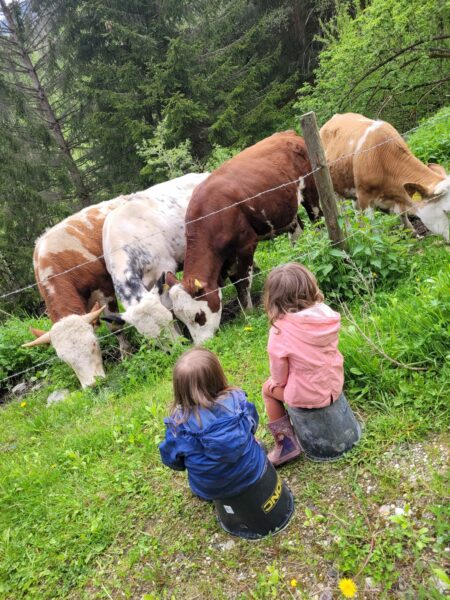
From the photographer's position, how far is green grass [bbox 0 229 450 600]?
7.41ft

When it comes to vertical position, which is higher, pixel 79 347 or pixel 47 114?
pixel 47 114

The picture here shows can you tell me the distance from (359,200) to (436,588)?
478 centimetres

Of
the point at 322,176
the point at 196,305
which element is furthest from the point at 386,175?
the point at 196,305

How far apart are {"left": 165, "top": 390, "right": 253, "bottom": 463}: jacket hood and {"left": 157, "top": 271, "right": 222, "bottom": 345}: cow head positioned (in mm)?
3104

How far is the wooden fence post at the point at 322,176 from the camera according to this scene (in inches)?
153

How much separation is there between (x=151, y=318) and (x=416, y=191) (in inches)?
131

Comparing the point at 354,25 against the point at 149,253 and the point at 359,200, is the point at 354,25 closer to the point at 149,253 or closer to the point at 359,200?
the point at 359,200

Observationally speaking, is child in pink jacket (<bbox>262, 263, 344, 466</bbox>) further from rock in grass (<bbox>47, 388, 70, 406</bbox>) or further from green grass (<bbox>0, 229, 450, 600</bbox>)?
rock in grass (<bbox>47, 388, 70, 406</bbox>)

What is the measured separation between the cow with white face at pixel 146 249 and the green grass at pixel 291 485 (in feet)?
4.03

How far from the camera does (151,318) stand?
546cm

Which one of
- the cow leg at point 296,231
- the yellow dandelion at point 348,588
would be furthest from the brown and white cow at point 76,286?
the yellow dandelion at point 348,588

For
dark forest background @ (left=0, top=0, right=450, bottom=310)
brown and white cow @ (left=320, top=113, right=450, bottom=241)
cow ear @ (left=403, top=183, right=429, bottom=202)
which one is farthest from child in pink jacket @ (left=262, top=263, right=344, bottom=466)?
dark forest background @ (left=0, top=0, right=450, bottom=310)

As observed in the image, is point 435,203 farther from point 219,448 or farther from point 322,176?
point 219,448

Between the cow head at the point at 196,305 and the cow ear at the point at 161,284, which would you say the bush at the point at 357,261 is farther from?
the cow ear at the point at 161,284
